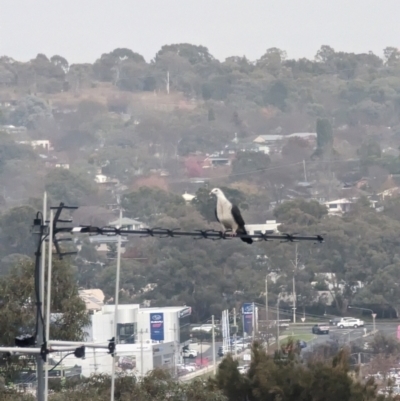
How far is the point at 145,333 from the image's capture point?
4000cm

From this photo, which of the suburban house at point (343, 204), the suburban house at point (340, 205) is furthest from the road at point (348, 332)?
the suburban house at point (340, 205)

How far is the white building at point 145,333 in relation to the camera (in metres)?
33.2

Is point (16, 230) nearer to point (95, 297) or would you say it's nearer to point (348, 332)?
point (95, 297)

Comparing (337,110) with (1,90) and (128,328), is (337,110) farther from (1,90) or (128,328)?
(128,328)

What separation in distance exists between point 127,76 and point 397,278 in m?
83.2

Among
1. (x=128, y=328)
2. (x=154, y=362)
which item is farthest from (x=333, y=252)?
(x=154, y=362)

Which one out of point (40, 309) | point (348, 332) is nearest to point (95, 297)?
point (348, 332)

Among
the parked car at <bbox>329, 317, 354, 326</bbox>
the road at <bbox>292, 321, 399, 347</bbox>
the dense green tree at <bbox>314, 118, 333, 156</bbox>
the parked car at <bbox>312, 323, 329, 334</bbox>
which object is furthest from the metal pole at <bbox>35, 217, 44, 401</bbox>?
the dense green tree at <bbox>314, 118, 333, 156</bbox>

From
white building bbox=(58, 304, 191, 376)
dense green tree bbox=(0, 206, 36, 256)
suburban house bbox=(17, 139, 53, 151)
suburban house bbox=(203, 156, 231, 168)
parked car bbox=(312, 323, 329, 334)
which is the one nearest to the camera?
white building bbox=(58, 304, 191, 376)

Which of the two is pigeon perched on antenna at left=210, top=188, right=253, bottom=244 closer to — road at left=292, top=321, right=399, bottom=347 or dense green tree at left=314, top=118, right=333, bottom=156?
road at left=292, top=321, right=399, bottom=347

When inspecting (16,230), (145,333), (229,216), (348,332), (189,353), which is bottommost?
(189,353)

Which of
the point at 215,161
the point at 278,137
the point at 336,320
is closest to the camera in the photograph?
the point at 336,320

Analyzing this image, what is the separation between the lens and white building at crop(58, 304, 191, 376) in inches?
1307

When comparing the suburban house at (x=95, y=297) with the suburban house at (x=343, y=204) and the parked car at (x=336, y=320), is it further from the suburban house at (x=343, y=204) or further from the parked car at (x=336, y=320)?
the suburban house at (x=343, y=204)
